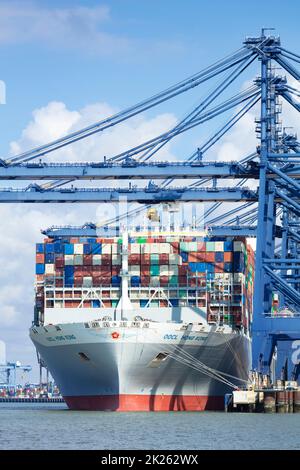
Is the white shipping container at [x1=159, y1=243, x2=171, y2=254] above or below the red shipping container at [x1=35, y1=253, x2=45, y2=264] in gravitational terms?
above

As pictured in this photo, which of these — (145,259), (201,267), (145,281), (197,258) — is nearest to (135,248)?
(145,259)

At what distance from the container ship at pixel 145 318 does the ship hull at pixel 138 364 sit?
47 mm

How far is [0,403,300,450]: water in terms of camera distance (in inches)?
1476

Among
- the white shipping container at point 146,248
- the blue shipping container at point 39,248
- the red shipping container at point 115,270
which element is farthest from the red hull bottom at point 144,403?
the blue shipping container at point 39,248

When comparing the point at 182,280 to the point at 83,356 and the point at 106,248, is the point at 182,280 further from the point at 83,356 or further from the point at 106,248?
the point at 83,356

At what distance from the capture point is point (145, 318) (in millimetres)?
64938

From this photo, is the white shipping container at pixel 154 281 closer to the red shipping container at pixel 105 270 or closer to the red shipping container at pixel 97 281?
the red shipping container at pixel 105 270

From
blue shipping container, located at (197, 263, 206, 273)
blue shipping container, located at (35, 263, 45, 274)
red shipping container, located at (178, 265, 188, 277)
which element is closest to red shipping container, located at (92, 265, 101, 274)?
blue shipping container, located at (35, 263, 45, 274)

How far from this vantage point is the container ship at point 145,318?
193 ft

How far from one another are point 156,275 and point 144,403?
1010 cm

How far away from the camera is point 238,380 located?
2650 inches

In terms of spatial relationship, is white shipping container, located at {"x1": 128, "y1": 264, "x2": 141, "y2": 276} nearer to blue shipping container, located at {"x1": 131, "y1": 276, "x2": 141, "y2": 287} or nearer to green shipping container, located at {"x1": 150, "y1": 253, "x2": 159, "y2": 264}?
blue shipping container, located at {"x1": 131, "y1": 276, "x2": 141, "y2": 287}
